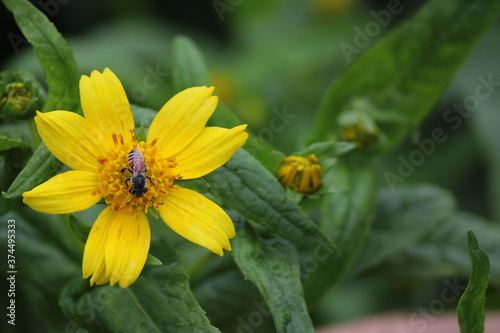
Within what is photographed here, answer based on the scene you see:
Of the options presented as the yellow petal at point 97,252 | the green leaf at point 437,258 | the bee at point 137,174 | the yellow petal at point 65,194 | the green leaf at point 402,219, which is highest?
the bee at point 137,174

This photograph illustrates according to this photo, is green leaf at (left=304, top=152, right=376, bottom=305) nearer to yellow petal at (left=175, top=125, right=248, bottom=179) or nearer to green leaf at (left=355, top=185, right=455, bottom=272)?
green leaf at (left=355, top=185, right=455, bottom=272)

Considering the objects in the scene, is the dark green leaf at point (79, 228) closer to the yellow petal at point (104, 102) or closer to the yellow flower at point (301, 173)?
the yellow petal at point (104, 102)

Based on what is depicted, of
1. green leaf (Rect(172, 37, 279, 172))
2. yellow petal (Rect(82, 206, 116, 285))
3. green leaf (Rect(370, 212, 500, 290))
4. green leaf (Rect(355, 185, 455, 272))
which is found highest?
green leaf (Rect(172, 37, 279, 172))

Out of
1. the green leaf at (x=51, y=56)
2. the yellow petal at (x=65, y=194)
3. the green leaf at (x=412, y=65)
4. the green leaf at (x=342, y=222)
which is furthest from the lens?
the green leaf at (x=412, y=65)

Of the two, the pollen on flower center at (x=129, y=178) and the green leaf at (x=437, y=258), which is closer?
the pollen on flower center at (x=129, y=178)

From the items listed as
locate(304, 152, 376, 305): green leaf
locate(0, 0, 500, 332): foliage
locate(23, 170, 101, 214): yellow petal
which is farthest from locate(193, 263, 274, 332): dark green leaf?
locate(23, 170, 101, 214): yellow petal

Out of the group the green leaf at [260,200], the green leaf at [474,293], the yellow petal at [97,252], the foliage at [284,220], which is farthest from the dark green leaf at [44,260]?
the green leaf at [474,293]

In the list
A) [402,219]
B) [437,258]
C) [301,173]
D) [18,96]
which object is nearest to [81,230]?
[18,96]
